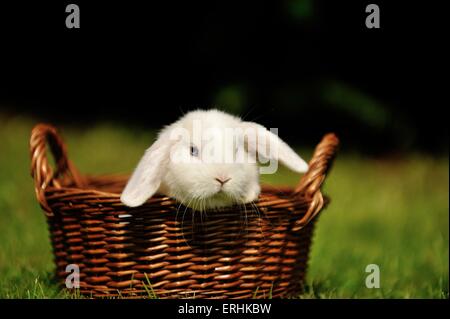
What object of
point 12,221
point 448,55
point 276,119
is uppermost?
point 448,55

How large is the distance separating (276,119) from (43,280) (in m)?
3.63

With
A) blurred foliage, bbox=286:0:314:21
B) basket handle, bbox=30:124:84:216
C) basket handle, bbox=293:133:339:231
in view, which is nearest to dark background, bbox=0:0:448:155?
blurred foliage, bbox=286:0:314:21

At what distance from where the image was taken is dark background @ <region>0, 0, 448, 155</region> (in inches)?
217

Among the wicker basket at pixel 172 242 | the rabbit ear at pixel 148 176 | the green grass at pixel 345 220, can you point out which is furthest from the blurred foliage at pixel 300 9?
the rabbit ear at pixel 148 176

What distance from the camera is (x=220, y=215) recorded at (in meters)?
2.15

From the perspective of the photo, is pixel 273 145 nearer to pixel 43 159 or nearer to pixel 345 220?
pixel 43 159

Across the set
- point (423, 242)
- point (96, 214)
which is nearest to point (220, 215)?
point (96, 214)

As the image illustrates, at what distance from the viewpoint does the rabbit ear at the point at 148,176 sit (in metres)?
2.06

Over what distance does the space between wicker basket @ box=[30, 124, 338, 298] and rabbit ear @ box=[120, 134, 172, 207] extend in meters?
0.06

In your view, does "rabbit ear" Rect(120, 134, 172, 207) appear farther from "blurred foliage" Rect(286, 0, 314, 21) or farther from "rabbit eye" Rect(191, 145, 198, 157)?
"blurred foliage" Rect(286, 0, 314, 21)

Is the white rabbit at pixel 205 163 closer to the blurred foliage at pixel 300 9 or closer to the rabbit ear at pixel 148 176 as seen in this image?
the rabbit ear at pixel 148 176

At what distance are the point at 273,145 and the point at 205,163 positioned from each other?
370 mm

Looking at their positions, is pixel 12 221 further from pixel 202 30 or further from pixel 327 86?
Answer: pixel 327 86

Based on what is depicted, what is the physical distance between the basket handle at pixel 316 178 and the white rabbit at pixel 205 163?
0.13 meters
